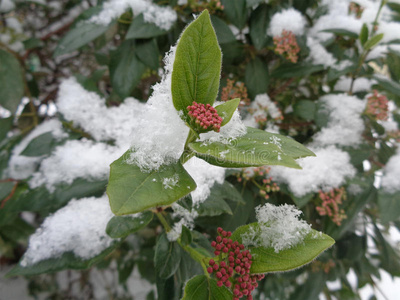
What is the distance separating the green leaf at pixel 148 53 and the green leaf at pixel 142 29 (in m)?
0.06

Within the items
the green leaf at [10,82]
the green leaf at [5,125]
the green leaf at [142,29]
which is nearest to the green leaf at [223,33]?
the green leaf at [142,29]

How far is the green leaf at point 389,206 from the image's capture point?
2.19 ft

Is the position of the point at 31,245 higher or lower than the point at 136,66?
lower

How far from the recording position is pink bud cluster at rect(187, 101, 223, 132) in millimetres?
343

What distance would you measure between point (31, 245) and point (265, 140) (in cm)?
48

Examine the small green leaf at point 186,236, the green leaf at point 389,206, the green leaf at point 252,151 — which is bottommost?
the green leaf at point 389,206

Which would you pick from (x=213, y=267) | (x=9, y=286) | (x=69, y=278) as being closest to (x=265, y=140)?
(x=213, y=267)

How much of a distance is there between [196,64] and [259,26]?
20.1 inches

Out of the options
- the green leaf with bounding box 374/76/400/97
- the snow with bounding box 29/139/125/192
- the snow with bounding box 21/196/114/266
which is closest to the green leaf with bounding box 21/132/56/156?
the snow with bounding box 29/139/125/192

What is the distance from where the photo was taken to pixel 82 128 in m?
0.80

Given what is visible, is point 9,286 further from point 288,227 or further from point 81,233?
point 288,227

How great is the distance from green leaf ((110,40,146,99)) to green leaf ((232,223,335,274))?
1.84 feet

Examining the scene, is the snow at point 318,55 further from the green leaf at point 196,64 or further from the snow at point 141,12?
the green leaf at point 196,64

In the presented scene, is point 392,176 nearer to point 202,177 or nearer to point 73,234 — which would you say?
point 202,177
